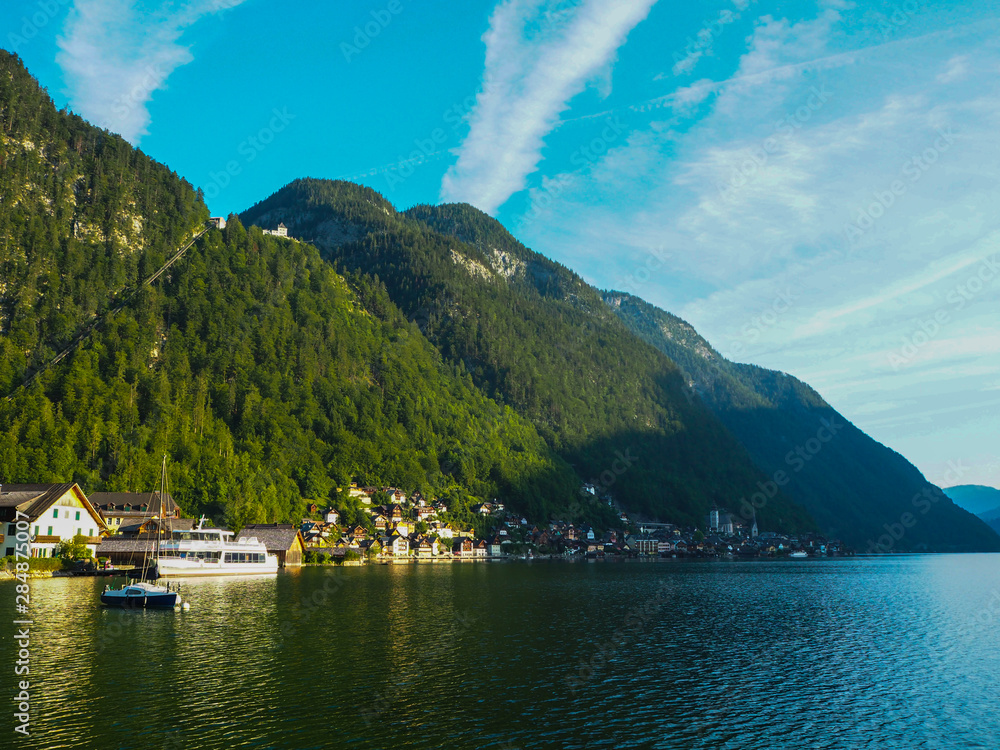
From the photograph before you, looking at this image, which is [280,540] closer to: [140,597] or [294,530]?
[294,530]

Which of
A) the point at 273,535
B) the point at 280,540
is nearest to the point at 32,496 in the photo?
the point at 273,535

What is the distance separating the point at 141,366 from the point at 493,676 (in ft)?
481

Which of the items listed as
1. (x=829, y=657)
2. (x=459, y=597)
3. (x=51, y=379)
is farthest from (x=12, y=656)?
(x=51, y=379)

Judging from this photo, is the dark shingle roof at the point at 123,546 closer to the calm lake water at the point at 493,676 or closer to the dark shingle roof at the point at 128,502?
the dark shingle roof at the point at 128,502

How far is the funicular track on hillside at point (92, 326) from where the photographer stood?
134625 millimetres

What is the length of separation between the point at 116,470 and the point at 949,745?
139799mm

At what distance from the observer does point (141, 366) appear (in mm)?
151875

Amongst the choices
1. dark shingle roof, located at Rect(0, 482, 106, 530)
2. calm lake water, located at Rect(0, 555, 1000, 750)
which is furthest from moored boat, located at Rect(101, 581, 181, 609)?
dark shingle roof, located at Rect(0, 482, 106, 530)

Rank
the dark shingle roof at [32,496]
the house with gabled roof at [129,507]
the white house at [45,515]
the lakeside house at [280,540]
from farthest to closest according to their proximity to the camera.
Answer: the lakeside house at [280,540] < the house with gabled roof at [129,507] < the dark shingle roof at [32,496] < the white house at [45,515]

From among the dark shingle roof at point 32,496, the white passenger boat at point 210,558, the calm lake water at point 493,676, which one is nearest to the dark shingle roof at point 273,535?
the white passenger boat at point 210,558

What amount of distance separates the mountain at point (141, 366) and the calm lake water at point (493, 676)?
67627 millimetres

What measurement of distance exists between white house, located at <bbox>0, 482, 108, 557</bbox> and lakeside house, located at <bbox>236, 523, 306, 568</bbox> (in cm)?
2721

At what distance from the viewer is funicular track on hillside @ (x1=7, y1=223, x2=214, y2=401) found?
134625mm

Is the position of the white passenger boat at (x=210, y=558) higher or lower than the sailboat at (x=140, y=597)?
lower
